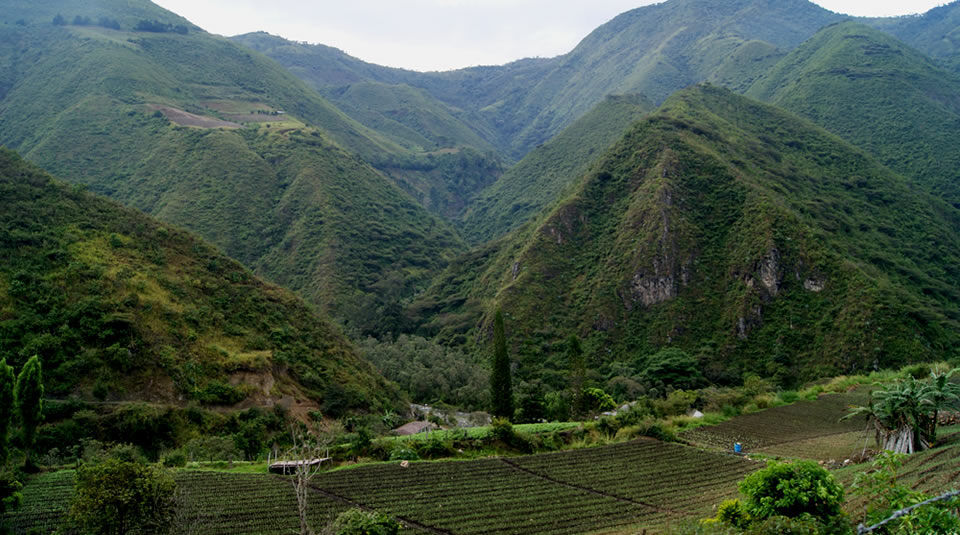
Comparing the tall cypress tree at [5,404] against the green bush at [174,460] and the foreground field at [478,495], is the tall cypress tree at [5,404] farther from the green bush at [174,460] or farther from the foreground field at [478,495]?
the green bush at [174,460]

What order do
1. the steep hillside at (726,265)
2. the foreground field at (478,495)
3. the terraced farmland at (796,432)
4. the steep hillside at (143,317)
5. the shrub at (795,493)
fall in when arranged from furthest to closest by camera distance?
1. the steep hillside at (726,265)
2. the steep hillside at (143,317)
3. the terraced farmland at (796,432)
4. the foreground field at (478,495)
5. the shrub at (795,493)

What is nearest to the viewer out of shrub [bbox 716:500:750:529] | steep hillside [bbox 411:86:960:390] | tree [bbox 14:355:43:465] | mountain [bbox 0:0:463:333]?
shrub [bbox 716:500:750:529]

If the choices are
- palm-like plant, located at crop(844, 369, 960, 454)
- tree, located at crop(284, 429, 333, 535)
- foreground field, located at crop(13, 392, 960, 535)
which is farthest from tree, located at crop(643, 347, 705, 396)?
tree, located at crop(284, 429, 333, 535)

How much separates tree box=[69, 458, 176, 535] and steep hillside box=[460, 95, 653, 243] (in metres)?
132

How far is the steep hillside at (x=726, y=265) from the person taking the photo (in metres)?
64.9

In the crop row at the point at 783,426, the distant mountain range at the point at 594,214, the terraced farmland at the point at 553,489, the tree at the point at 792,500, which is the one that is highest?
the distant mountain range at the point at 594,214

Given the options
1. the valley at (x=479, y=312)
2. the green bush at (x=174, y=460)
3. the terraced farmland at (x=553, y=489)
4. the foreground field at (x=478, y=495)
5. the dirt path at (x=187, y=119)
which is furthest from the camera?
the dirt path at (x=187, y=119)

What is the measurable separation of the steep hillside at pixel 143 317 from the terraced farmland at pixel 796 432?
27.7 meters

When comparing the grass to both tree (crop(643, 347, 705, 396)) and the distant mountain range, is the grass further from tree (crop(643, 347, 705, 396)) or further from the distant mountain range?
tree (crop(643, 347, 705, 396))

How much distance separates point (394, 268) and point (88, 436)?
278 feet

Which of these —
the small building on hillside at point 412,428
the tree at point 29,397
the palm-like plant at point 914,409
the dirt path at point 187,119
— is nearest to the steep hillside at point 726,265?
the small building on hillside at point 412,428

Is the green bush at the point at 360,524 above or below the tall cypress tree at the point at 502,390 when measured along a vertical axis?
above

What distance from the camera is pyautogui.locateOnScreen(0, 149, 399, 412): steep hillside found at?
121 ft

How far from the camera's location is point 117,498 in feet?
57.5
